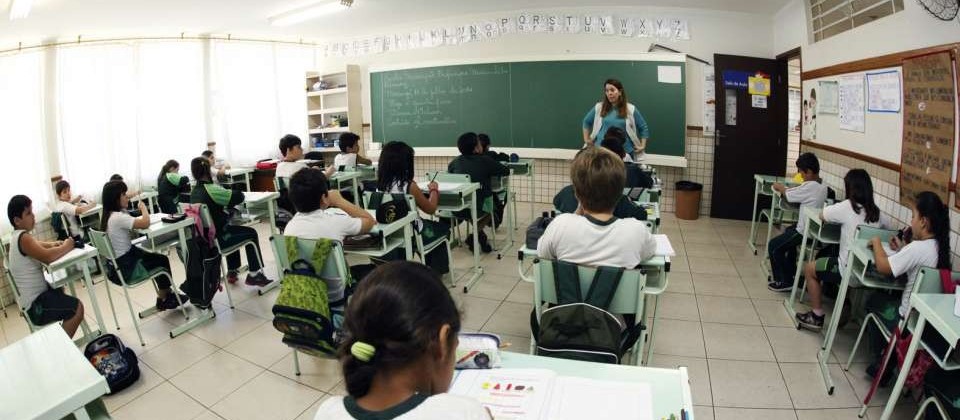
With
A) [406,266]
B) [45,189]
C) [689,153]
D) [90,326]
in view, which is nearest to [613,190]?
[406,266]

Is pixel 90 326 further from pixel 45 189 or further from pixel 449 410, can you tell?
pixel 449 410

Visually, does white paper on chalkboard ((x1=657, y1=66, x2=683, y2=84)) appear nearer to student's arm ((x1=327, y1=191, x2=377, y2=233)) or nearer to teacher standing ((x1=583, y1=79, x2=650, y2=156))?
teacher standing ((x1=583, y1=79, x2=650, y2=156))

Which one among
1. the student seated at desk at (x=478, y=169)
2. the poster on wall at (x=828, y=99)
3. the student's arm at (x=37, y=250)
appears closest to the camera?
the student's arm at (x=37, y=250)

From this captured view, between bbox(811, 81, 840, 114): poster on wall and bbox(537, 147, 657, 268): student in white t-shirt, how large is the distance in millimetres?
3181

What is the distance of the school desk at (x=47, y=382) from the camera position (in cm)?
128

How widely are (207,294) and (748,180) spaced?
5698 millimetres

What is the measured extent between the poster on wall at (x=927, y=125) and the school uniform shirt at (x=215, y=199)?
15.4 feet

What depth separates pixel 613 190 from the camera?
186cm

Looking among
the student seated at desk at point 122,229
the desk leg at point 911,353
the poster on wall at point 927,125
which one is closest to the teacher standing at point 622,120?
the poster on wall at point 927,125

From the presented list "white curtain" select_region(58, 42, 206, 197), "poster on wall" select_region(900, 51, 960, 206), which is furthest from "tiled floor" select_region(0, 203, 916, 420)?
"white curtain" select_region(58, 42, 206, 197)

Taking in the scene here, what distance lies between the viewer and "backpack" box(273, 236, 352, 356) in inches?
90.7

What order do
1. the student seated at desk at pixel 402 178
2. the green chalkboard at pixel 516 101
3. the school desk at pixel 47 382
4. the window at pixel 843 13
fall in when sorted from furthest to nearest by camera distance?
the green chalkboard at pixel 516 101 < the student seated at desk at pixel 402 178 < the window at pixel 843 13 < the school desk at pixel 47 382

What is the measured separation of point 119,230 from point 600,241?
3.26m

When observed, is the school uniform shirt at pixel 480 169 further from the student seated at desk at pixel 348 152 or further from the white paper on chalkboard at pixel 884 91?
the white paper on chalkboard at pixel 884 91
